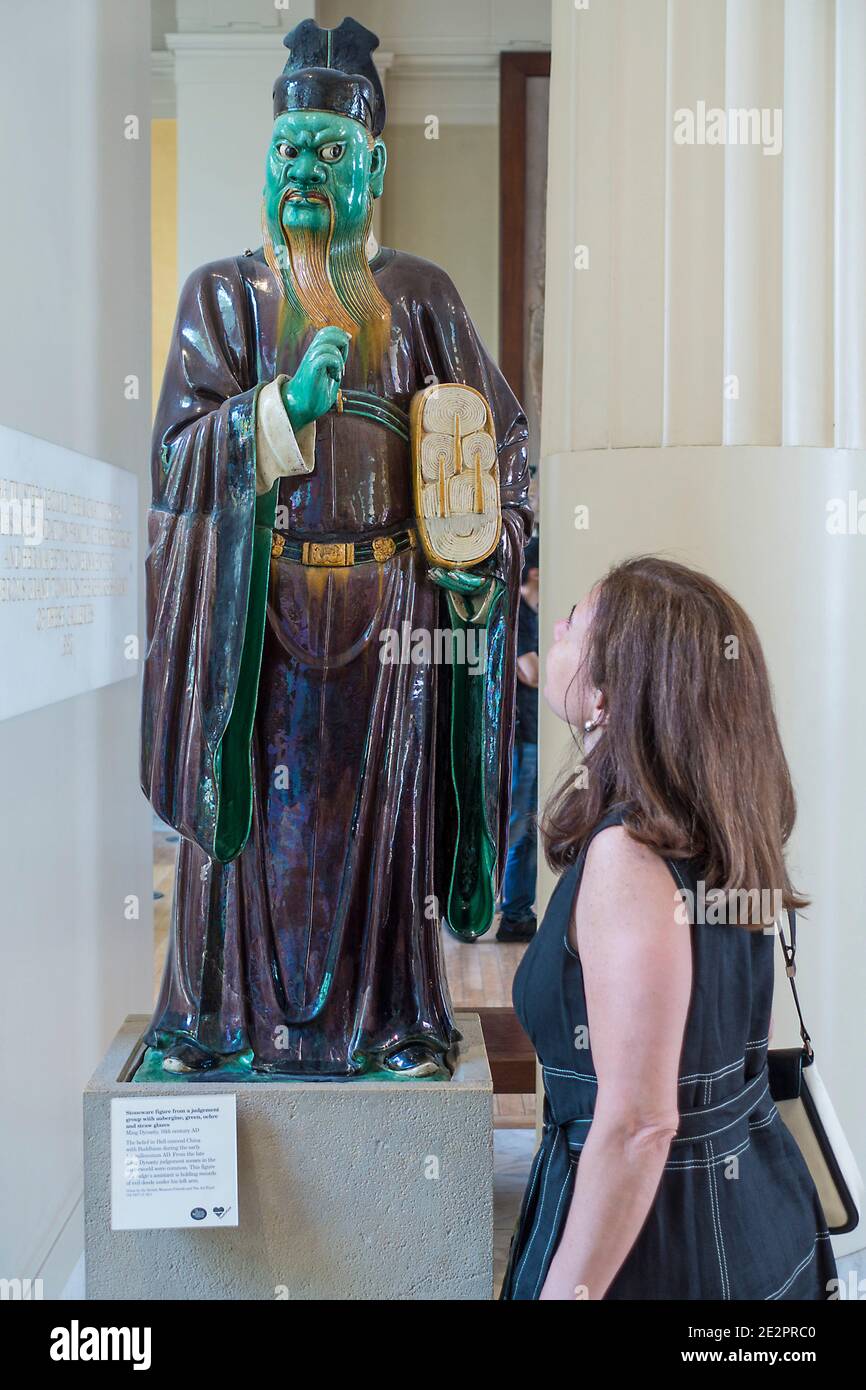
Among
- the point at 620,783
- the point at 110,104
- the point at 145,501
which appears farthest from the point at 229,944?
the point at 110,104

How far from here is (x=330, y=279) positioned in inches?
95.0

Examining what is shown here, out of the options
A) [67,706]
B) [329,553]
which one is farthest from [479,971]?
[329,553]

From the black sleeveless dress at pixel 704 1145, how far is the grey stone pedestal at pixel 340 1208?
725mm

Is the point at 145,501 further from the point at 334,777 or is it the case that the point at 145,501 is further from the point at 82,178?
the point at 334,777

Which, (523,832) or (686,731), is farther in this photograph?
(523,832)

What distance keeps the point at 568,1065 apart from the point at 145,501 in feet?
8.64

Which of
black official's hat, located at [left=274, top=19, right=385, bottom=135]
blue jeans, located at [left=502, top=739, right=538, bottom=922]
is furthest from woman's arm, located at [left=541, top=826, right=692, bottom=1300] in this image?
blue jeans, located at [left=502, top=739, right=538, bottom=922]

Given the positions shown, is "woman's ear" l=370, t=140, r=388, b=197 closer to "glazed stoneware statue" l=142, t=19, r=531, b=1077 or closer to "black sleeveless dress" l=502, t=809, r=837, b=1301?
"glazed stoneware statue" l=142, t=19, r=531, b=1077

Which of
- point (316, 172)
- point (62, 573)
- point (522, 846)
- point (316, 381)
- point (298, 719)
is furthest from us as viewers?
point (522, 846)

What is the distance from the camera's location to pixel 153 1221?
2.32 m

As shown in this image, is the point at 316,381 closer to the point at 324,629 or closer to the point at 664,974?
the point at 324,629

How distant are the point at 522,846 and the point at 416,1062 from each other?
372 cm

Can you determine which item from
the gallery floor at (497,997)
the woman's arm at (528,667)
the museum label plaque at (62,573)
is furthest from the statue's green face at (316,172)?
the woman's arm at (528,667)

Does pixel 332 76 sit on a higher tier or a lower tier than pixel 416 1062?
higher
